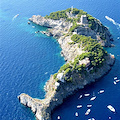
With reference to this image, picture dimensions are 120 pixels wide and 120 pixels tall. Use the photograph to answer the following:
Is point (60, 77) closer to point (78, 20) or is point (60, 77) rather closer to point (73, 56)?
point (73, 56)

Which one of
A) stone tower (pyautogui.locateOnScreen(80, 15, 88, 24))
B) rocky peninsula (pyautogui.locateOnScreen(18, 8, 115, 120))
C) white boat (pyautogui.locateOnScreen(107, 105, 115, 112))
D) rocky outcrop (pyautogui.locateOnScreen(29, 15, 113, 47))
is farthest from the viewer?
stone tower (pyautogui.locateOnScreen(80, 15, 88, 24))

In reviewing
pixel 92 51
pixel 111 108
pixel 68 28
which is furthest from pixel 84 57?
pixel 68 28

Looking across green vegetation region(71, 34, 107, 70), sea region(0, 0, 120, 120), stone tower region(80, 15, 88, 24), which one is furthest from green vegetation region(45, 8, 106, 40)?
green vegetation region(71, 34, 107, 70)

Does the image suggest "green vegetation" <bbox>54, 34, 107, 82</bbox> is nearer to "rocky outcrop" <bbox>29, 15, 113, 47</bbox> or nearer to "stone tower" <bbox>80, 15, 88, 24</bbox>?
A: "rocky outcrop" <bbox>29, 15, 113, 47</bbox>

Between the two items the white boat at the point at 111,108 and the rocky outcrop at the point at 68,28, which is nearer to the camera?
the white boat at the point at 111,108

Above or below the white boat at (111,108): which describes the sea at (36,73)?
above

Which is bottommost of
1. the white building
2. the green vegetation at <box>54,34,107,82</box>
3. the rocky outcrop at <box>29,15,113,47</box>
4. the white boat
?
the white boat

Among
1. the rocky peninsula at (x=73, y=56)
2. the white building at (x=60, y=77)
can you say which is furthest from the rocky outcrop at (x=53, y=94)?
the white building at (x=60, y=77)

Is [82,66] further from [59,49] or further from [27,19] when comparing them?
[27,19]

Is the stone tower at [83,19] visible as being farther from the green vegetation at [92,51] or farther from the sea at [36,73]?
the sea at [36,73]
